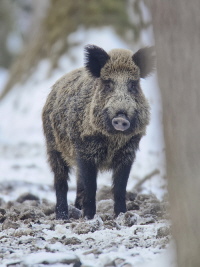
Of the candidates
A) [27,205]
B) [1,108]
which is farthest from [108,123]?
[1,108]

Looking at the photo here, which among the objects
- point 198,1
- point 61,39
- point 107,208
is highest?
point 61,39

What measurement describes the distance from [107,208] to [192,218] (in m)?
3.73

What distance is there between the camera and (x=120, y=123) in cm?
655

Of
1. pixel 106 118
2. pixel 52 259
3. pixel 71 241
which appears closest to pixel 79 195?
pixel 106 118

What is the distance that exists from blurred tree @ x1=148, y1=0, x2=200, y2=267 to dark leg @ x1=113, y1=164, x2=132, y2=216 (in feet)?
9.80

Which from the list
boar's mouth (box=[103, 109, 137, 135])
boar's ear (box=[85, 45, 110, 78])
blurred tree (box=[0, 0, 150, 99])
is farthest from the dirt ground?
blurred tree (box=[0, 0, 150, 99])

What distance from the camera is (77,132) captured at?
7.30 m

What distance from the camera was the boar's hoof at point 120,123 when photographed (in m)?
Result: 6.56

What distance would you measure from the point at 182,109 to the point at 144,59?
323cm

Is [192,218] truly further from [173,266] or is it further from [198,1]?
[198,1]

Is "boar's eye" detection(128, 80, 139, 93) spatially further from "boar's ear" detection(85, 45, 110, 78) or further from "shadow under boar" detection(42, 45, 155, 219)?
"boar's ear" detection(85, 45, 110, 78)

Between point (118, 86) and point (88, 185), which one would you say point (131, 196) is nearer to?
point (88, 185)

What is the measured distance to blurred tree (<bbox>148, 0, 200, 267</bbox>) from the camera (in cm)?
390

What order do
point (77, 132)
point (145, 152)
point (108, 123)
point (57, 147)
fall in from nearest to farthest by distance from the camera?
point (108, 123) < point (77, 132) < point (57, 147) < point (145, 152)
